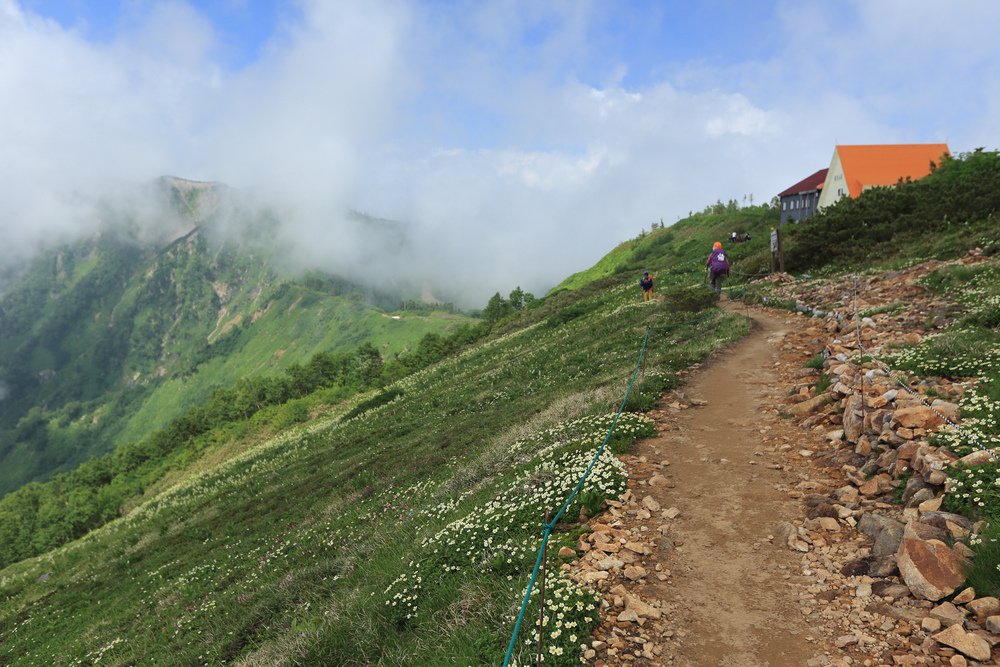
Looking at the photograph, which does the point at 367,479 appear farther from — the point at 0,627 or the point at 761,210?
the point at 761,210

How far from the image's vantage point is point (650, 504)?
8992 mm

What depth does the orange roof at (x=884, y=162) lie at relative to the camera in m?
65.1

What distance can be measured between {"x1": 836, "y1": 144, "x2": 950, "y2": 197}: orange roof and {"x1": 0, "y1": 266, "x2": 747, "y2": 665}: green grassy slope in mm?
49896

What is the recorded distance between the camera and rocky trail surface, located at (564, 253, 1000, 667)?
580 centimetres

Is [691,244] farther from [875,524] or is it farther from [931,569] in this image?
[931,569]

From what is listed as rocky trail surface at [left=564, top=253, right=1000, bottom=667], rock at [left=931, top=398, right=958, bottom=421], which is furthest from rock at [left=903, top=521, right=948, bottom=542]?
rock at [left=931, top=398, right=958, bottom=421]

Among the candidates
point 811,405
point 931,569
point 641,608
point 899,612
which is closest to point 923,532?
point 931,569

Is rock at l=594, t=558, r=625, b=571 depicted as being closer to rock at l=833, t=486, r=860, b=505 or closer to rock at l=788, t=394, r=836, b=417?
rock at l=833, t=486, r=860, b=505

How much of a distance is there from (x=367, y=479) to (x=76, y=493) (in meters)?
100

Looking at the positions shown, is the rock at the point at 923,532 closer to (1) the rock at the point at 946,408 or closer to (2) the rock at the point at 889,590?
(2) the rock at the point at 889,590

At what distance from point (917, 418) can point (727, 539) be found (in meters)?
4.14

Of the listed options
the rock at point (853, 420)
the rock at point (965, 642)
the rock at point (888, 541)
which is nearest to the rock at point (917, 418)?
the rock at point (853, 420)

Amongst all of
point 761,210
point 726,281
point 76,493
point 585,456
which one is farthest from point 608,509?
point 76,493

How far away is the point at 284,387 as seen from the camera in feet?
389
